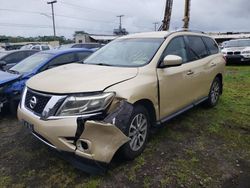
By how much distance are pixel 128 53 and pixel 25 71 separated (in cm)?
291

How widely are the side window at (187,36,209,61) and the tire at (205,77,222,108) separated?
79 centimetres

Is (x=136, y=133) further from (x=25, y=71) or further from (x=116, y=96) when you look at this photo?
(x=25, y=71)

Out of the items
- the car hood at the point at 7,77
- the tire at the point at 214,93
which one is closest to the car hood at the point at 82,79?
the car hood at the point at 7,77

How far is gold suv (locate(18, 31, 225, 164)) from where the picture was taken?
2789mm

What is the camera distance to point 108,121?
279 centimetres

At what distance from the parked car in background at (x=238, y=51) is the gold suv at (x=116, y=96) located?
1013cm

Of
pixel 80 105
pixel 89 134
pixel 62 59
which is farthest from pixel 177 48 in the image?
pixel 62 59

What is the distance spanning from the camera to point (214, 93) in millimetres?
5734

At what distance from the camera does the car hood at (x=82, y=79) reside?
2920 mm

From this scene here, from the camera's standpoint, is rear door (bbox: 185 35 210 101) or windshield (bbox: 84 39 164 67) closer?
windshield (bbox: 84 39 164 67)

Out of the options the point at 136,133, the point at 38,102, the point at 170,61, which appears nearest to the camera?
the point at 38,102

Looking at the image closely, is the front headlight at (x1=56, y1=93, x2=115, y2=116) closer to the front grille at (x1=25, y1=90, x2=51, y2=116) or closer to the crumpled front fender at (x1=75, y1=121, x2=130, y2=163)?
the crumpled front fender at (x1=75, y1=121, x2=130, y2=163)

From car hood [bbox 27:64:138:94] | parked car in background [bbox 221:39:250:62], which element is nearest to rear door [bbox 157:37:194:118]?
car hood [bbox 27:64:138:94]

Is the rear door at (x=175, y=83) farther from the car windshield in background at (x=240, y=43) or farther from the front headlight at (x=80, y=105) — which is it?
the car windshield in background at (x=240, y=43)
